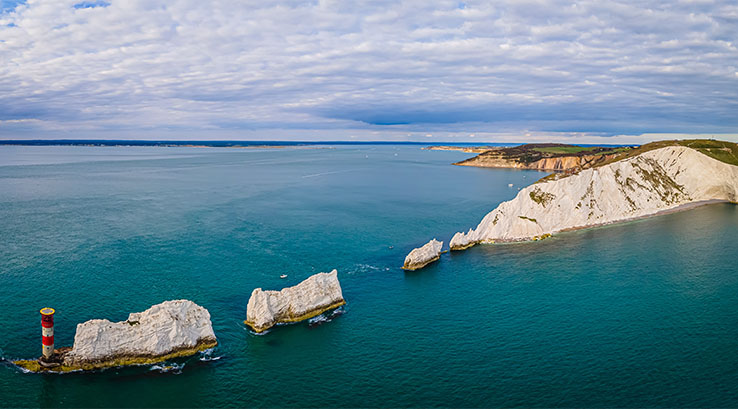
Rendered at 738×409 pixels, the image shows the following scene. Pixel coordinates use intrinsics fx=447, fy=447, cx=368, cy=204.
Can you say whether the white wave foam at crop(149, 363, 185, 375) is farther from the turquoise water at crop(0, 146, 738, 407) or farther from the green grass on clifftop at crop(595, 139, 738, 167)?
the green grass on clifftop at crop(595, 139, 738, 167)

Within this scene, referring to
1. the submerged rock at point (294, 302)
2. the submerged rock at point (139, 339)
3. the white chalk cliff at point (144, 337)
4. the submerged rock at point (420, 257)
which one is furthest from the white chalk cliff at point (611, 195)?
the submerged rock at point (139, 339)

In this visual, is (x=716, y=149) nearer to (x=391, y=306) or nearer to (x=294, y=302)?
(x=391, y=306)

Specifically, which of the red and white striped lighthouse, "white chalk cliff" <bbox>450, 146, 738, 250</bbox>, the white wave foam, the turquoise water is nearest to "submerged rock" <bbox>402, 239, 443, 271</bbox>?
the turquoise water

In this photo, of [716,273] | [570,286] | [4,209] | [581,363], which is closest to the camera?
[581,363]

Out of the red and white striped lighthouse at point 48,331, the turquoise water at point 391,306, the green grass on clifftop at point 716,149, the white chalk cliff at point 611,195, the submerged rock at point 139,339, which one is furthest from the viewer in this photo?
the green grass on clifftop at point 716,149

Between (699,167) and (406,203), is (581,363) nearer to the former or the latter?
(406,203)

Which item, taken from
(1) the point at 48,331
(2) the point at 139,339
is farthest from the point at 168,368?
(1) the point at 48,331

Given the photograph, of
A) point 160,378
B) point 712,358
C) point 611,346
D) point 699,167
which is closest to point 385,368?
point 160,378

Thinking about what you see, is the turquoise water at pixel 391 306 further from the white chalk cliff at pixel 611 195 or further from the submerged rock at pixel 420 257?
the white chalk cliff at pixel 611 195
